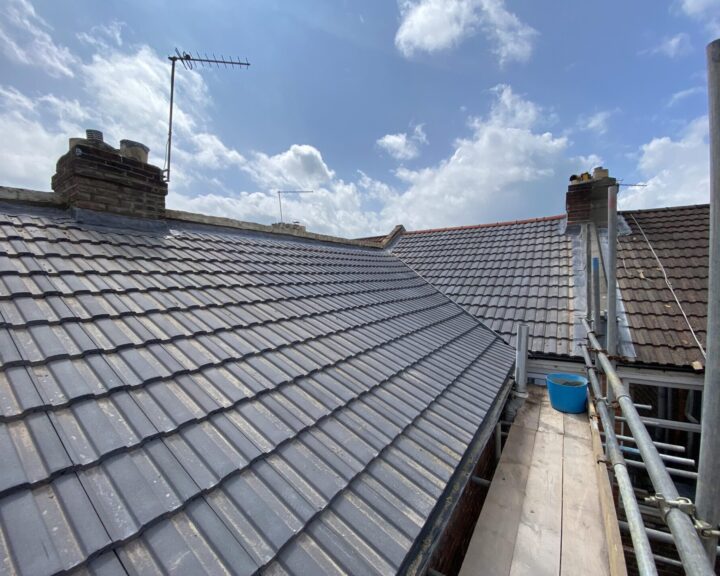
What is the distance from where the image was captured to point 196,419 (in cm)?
203

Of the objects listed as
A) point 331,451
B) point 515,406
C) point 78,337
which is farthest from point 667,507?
point 515,406

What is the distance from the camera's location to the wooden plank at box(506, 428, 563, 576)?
287 centimetres

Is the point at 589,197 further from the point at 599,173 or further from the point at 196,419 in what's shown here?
the point at 196,419

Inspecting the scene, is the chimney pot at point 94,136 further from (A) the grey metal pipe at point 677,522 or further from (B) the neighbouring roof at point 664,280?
(B) the neighbouring roof at point 664,280

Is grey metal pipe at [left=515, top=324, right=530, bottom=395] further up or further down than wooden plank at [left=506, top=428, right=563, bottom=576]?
further up

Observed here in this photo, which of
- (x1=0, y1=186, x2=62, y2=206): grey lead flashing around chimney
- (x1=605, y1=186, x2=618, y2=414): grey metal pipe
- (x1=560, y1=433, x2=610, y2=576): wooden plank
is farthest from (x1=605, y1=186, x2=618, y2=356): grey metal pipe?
(x1=0, y1=186, x2=62, y2=206): grey lead flashing around chimney

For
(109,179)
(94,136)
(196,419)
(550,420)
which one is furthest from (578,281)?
(94,136)

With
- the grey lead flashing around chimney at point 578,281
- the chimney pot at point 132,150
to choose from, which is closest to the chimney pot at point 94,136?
the chimney pot at point 132,150

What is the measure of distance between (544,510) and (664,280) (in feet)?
18.1

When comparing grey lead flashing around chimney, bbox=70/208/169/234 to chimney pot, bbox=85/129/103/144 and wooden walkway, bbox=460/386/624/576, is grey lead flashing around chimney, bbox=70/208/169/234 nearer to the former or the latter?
chimney pot, bbox=85/129/103/144

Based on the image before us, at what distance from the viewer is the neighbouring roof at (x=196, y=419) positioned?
140 cm

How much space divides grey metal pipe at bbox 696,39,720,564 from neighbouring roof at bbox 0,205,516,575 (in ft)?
4.53

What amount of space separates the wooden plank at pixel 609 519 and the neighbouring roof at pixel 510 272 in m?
2.42

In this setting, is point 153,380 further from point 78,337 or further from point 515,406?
point 515,406
